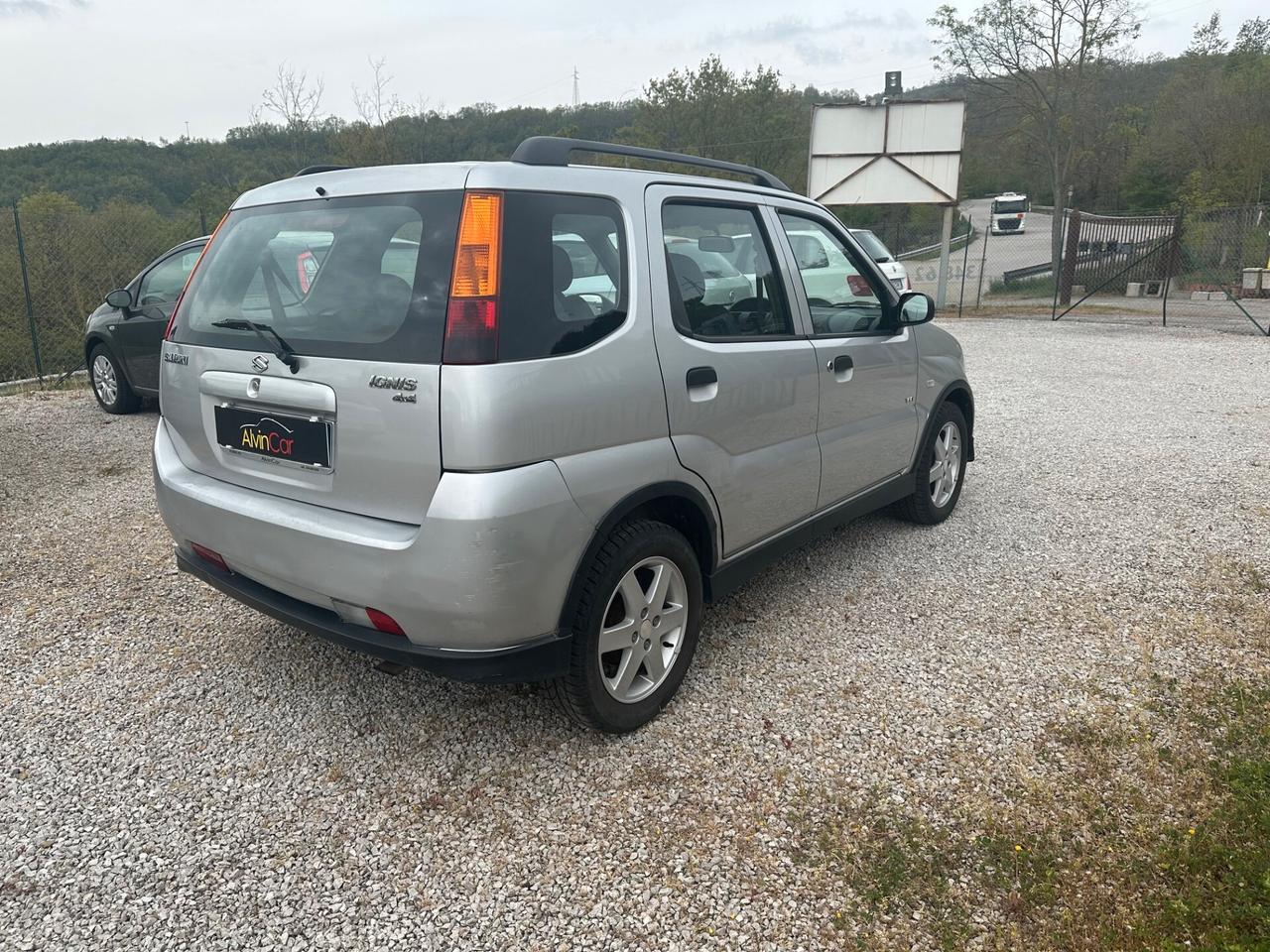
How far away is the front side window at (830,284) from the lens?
364 cm

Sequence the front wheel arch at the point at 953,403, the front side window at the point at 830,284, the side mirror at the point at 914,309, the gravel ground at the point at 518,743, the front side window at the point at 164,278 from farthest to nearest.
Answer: the front side window at the point at 164,278 < the front wheel arch at the point at 953,403 < the side mirror at the point at 914,309 < the front side window at the point at 830,284 < the gravel ground at the point at 518,743

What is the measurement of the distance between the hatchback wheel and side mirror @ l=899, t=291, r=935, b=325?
7309 mm

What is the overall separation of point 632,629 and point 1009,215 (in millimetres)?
49593

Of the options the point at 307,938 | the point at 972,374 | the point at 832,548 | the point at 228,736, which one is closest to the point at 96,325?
the point at 228,736

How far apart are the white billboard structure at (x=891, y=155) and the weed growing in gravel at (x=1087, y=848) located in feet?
54.4

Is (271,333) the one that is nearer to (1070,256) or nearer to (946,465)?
(946,465)

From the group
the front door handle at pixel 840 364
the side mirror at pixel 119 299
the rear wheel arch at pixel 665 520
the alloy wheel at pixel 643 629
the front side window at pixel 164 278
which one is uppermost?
the front side window at pixel 164 278

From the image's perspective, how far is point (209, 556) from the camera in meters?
2.98

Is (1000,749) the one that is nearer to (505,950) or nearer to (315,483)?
(505,950)

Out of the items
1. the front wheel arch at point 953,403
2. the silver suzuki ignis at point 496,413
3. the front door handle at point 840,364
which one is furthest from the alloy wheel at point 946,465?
the silver suzuki ignis at point 496,413

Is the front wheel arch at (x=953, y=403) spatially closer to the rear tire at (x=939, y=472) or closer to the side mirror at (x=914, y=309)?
the rear tire at (x=939, y=472)

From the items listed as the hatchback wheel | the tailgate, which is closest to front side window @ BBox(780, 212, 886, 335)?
the tailgate

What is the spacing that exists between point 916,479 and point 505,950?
3.39 m

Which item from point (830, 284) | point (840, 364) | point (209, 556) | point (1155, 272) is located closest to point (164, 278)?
point (209, 556)
